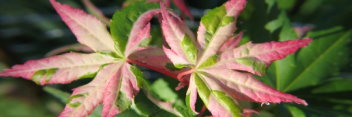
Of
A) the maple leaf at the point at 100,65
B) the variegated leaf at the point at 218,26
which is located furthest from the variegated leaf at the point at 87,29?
the variegated leaf at the point at 218,26

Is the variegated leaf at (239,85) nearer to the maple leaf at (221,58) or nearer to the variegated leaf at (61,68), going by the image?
the maple leaf at (221,58)

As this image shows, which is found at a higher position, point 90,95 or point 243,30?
point 243,30

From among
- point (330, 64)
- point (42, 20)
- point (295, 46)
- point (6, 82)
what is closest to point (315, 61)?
point (330, 64)

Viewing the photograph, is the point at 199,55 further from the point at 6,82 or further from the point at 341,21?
the point at 6,82

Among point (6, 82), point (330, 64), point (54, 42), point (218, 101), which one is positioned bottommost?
point (218, 101)

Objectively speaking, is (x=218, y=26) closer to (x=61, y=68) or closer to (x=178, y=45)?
(x=178, y=45)

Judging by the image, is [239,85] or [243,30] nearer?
[239,85]

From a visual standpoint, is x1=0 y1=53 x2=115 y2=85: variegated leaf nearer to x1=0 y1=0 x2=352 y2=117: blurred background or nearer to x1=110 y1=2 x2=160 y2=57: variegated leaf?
x1=110 y1=2 x2=160 y2=57: variegated leaf

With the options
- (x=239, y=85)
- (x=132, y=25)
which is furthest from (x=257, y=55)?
(x=132, y=25)
